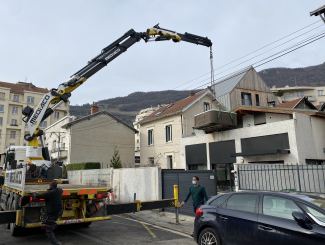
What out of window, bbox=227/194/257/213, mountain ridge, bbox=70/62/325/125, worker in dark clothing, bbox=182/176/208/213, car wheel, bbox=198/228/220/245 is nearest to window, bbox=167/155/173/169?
worker in dark clothing, bbox=182/176/208/213

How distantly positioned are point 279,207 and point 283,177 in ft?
25.6

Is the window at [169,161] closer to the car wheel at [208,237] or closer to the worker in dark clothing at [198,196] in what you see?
the worker in dark clothing at [198,196]

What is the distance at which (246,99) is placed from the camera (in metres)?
36.3

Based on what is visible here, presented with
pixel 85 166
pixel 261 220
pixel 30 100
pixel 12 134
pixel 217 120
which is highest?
pixel 30 100

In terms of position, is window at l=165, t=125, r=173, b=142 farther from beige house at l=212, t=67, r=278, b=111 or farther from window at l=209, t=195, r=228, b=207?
window at l=209, t=195, r=228, b=207

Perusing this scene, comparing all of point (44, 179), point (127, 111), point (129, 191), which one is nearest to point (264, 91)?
point (129, 191)

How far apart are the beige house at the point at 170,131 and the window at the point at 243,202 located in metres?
22.6

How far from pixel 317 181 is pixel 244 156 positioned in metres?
10.4

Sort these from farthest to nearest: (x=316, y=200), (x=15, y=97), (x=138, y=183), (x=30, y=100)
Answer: (x=30, y=100) < (x=15, y=97) < (x=138, y=183) < (x=316, y=200)

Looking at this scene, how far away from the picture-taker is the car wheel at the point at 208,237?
7.10 metres

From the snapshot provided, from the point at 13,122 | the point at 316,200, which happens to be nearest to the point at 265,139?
the point at 316,200

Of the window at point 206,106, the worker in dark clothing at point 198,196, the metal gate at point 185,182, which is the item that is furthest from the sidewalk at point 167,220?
the window at point 206,106

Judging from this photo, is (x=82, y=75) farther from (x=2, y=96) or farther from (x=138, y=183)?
(x=2, y=96)

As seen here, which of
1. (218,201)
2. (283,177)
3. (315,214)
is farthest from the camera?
(283,177)
